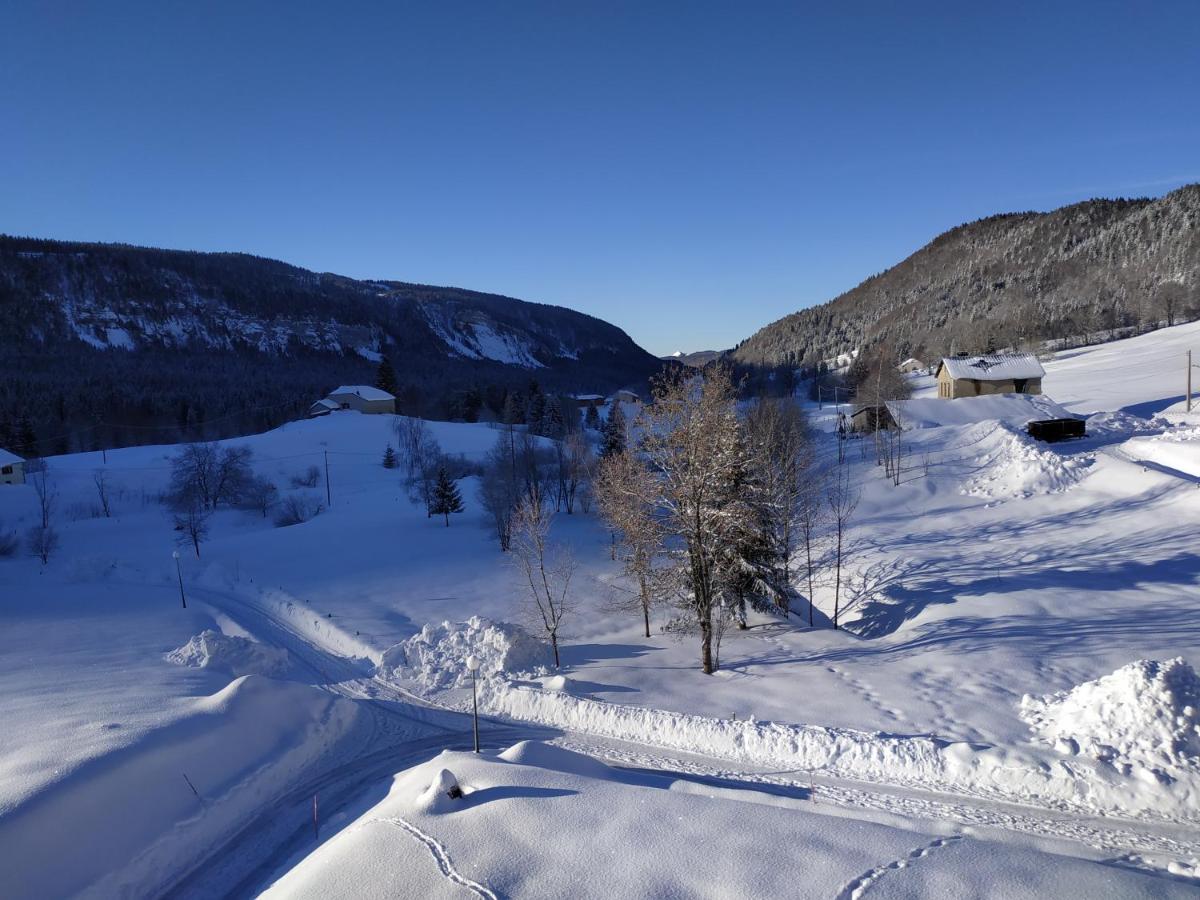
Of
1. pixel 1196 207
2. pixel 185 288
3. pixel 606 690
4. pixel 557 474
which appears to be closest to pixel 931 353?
pixel 1196 207

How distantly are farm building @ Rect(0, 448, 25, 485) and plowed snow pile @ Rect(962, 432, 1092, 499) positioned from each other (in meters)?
66.5

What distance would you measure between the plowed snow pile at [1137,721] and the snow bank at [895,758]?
0.41 m

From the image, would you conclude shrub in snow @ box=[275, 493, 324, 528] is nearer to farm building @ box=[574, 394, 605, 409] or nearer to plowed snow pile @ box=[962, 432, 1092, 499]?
plowed snow pile @ box=[962, 432, 1092, 499]

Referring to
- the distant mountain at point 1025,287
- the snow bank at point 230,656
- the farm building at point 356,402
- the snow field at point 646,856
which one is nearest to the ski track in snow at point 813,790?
the snow field at point 646,856

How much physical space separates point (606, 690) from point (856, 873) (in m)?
8.63

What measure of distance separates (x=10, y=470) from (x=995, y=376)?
261 ft

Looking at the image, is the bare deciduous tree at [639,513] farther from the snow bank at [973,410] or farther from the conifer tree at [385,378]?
the conifer tree at [385,378]

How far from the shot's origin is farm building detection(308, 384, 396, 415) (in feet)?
282

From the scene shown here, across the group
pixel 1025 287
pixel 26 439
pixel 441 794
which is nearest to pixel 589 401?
pixel 26 439

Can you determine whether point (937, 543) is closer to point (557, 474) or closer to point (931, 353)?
point (557, 474)

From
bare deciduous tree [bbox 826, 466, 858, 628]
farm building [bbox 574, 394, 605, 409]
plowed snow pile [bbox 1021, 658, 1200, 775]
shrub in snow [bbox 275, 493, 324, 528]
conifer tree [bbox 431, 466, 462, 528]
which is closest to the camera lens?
plowed snow pile [bbox 1021, 658, 1200, 775]

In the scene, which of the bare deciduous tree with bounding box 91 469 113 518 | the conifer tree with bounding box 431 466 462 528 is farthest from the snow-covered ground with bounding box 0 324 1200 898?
the bare deciduous tree with bounding box 91 469 113 518

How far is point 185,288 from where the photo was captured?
16425cm

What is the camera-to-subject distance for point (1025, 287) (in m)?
136
